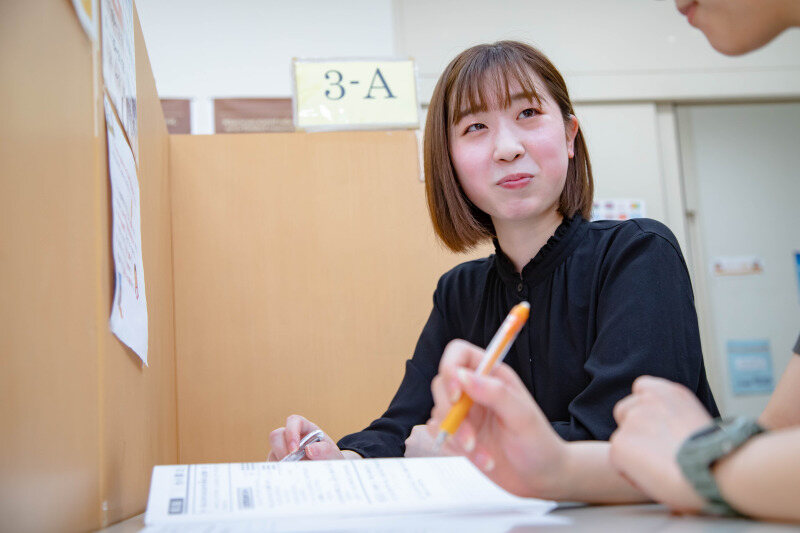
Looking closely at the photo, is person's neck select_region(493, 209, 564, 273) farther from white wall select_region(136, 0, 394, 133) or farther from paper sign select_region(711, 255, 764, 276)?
paper sign select_region(711, 255, 764, 276)

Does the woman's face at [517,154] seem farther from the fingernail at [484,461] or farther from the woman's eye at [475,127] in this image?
the fingernail at [484,461]

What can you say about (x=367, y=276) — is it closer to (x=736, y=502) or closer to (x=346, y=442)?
(x=346, y=442)

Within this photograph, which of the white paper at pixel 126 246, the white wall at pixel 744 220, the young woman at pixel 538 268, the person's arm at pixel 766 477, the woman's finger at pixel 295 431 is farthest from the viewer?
the white wall at pixel 744 220

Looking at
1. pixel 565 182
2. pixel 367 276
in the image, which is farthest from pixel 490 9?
pixel 565 182

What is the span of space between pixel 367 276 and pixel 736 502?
116 centimetres

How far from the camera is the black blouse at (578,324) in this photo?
0.83 m

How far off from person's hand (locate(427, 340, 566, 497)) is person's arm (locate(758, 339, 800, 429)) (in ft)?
0.72

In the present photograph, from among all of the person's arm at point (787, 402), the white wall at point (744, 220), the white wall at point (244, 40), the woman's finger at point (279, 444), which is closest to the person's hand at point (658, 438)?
the person's arm at point (787, 402)

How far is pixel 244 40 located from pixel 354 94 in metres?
1.54

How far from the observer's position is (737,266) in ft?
9.91

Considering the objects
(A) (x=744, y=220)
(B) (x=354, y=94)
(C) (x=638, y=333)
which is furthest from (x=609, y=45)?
(C) (x=638, y=333)

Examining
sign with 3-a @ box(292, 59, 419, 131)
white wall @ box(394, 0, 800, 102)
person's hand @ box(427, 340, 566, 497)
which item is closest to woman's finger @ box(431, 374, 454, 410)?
person's hand @ box(427, 340, 566, 497)

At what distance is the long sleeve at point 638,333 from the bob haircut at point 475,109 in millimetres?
199

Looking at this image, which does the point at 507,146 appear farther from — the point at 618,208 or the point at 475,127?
the point at 618,208
